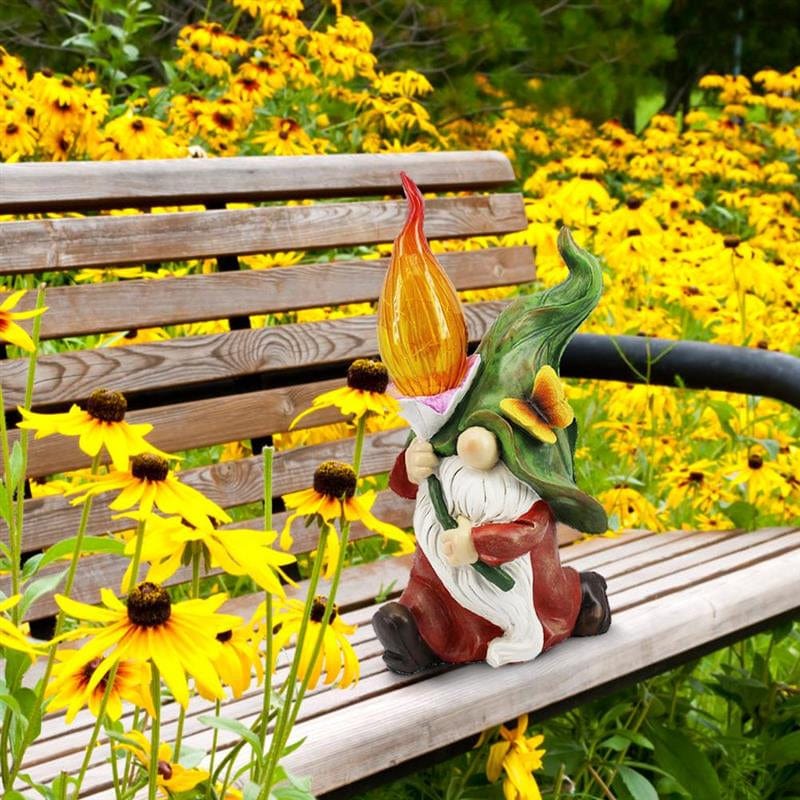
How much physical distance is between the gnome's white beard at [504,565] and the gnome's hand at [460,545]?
0.04ft

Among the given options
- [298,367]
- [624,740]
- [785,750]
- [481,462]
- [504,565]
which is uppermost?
[481,462]

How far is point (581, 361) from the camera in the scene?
2244mm

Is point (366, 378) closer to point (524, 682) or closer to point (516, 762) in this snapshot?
point (524, 682)

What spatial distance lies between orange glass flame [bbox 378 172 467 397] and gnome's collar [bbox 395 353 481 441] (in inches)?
0.4

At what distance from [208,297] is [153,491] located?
1.14 m

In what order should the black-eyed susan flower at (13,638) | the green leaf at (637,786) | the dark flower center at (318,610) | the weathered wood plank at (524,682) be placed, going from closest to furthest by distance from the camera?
the black-eyed susan flower at (13,638) < the dark flower center at (318,610) < the weathered wood plank at (524,682) < the green leaf at (637,786)

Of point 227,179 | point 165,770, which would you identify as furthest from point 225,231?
point 165,770

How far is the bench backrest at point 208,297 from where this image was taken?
1.80m

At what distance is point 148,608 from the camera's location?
774 mm

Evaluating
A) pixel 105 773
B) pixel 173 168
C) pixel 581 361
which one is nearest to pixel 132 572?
pixel 105 773

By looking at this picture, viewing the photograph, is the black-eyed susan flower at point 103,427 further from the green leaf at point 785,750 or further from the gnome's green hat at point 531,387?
the green leaf at point 785,750

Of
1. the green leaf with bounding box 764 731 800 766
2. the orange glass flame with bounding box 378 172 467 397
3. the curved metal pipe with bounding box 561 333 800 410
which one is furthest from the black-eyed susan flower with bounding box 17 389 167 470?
the curved metal pipe with bounding box 561 333 800 410

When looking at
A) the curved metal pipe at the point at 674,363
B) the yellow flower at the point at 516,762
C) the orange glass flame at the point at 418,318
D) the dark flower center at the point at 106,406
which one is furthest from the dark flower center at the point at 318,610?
the curved metal pipe at the point at 674,363

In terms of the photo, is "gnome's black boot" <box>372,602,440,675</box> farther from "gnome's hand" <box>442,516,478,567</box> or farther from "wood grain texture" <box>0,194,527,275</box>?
"wood grain texture" <box>0,194,527,275</box>
